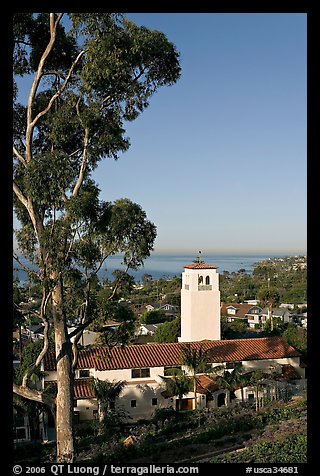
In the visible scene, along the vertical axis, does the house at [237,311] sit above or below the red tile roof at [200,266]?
below

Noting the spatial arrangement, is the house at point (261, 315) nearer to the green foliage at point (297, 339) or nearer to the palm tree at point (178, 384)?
the green foliage at point (297, 339)

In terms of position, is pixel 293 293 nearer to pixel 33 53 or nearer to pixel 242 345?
pixel 242 345

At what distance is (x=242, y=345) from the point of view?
20641mm

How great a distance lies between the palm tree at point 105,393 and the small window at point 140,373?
1276 mm

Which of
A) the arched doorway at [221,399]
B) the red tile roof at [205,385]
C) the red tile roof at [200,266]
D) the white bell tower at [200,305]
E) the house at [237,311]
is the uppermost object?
the red tile roof at [200,266]

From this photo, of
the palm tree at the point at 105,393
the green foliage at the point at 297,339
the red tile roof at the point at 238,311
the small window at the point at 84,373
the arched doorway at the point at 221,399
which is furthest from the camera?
the red tile roof at the point at 238,311

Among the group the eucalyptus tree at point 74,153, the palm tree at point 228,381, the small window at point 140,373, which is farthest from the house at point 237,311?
the eucalyptus tree at point 74,153

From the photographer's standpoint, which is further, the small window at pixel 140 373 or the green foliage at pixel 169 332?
the green foliage at pixel 169 332

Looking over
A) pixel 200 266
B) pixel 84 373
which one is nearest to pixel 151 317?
pixel 200 266

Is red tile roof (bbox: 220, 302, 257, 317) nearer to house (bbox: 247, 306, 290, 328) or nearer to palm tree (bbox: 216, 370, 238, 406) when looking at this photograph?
house (bbox: 247, 306, 290, 328)

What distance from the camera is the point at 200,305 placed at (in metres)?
25.0

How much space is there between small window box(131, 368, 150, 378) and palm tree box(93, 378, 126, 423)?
1.28 metres

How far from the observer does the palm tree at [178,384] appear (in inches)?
678

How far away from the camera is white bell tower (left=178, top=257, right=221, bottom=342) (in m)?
24.9
